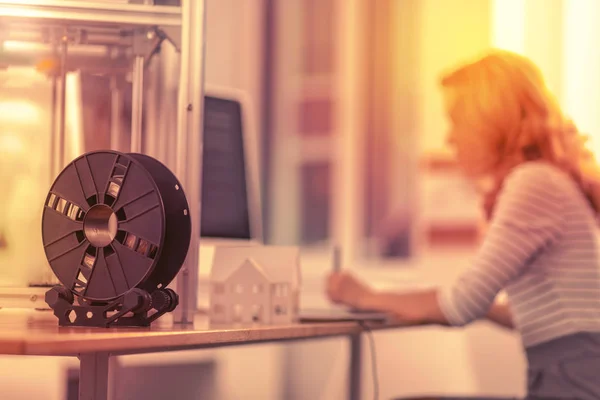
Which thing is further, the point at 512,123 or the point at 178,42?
the point at 512,123

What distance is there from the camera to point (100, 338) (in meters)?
0.96

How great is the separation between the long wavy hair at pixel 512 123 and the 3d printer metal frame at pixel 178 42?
2.35 ft

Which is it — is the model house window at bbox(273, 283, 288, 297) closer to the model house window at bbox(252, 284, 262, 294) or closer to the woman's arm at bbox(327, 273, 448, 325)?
the model house window at bbox(252, 284, 262, 294)

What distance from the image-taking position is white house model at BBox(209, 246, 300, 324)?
1404 mm

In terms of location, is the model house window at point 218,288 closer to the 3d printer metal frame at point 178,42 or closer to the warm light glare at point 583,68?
the 3d printer metal frame at point 178,42

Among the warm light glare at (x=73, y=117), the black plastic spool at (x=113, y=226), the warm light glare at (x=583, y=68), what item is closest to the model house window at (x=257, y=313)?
the black plastic spool at (x=113, y=226)

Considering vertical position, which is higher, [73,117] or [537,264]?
[73,117]

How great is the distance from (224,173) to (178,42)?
638mm

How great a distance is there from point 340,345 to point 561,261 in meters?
1.32

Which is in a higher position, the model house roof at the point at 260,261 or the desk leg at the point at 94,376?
the model house roof at the point at 260,261

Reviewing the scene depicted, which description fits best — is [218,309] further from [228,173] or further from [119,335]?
[228,173]

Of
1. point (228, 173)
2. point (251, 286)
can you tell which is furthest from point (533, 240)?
point (228, 173)

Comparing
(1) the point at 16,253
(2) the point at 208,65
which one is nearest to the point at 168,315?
(1) the point at 16,253

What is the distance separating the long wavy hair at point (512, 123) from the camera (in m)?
1.73
